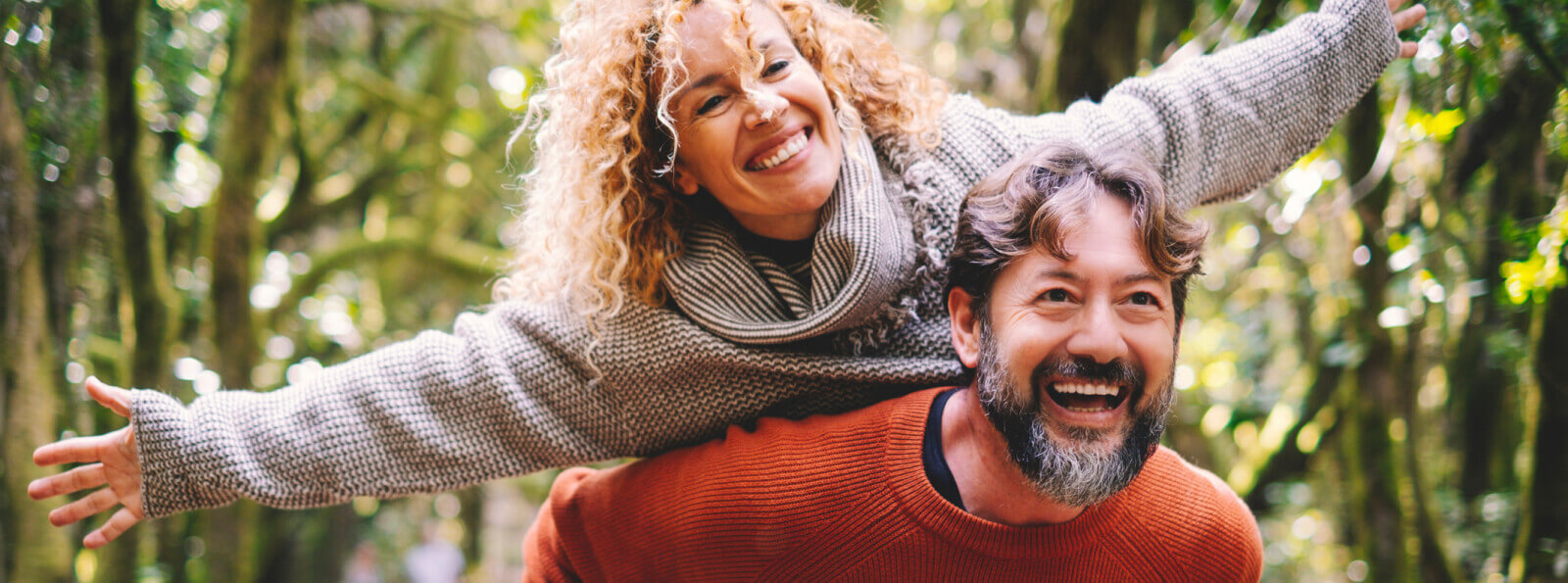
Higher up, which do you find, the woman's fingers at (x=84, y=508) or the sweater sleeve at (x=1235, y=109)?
the sweater sleeve at (x=1235, y=109)

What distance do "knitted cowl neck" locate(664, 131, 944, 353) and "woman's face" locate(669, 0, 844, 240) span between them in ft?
0.23

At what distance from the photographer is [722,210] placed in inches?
84.7

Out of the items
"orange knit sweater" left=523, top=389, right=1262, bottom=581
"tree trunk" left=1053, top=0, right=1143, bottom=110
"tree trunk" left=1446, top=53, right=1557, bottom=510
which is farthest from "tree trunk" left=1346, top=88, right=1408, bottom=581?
"orange knit sweater" left=523, top=389, right=1262, bottom=581

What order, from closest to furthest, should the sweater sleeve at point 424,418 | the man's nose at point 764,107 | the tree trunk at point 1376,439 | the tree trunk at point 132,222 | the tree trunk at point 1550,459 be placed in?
the man's nose at point 764,107 < the sweater sleeve at point 424,418 < the tree trunk at point 1550,459 < the tree trunk at point 132,222 < the tree trunk at point 1376,439

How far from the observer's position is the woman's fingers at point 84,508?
1.96 metres

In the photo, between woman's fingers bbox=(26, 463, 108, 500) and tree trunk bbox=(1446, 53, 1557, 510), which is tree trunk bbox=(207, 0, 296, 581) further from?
tree trunk bbox=(1446, 53, 1557, 510)

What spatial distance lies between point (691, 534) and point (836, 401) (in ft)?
1.23

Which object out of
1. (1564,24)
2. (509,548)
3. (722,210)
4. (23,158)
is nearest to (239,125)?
(23,158)

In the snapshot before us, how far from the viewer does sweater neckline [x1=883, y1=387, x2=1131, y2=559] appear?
1.76 metres

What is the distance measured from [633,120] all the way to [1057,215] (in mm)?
817

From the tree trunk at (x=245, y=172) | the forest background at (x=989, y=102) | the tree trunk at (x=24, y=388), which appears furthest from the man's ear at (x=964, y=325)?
the tree trunk at (x=245, y=172)

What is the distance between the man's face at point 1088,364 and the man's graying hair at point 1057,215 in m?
0.02

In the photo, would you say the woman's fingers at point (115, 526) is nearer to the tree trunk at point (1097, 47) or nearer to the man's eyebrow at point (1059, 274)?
the man's eyebrow at point (1059, 274)

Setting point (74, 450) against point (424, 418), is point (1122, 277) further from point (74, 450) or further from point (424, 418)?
point (74, 450)
